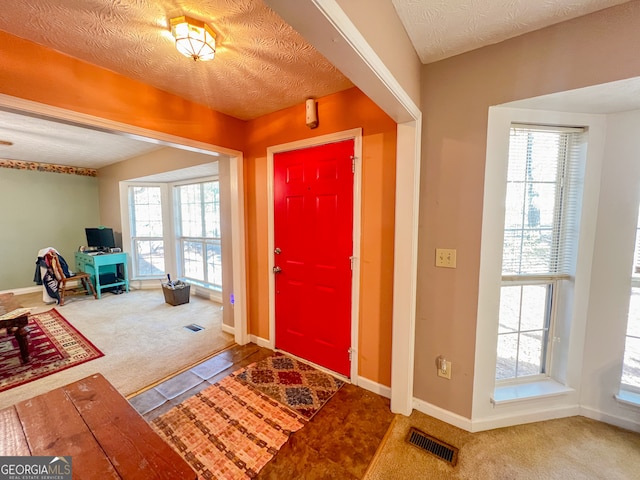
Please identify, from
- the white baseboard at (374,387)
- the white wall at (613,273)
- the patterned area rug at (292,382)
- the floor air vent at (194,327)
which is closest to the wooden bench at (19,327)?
the floor air vent at (194,327)

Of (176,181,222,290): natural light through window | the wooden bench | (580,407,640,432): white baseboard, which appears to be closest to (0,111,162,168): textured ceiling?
(176,181,222,290): natural light through window

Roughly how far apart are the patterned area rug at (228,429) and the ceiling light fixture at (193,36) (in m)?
2.29

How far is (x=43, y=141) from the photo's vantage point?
10.5 ft

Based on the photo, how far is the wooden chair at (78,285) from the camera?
375 centimetres

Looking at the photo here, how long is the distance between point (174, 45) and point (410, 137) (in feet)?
5.00

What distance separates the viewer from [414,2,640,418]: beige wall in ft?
3.99

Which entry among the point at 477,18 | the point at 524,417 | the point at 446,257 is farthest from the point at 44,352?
the point at 477,18

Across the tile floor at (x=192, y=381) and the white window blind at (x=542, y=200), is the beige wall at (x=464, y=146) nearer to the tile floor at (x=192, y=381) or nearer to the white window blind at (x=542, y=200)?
the white window blind at (x=542, y=200)

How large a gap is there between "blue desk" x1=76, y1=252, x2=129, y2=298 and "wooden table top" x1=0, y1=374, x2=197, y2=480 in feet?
12.5

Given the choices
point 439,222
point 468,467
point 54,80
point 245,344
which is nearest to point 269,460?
point 468,467

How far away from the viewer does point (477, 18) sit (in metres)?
1.21

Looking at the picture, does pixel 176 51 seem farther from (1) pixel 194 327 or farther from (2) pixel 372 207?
(1) pixel 194 327

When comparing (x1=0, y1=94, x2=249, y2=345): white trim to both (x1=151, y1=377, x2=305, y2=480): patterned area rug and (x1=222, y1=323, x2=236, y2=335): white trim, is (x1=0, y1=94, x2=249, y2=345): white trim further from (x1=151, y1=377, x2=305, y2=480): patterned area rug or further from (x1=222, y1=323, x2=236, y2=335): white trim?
(x1=151, y1=377, x2=305, y2=480): patterned area rug

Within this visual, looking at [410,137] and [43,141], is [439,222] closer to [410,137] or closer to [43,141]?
[410,137]
